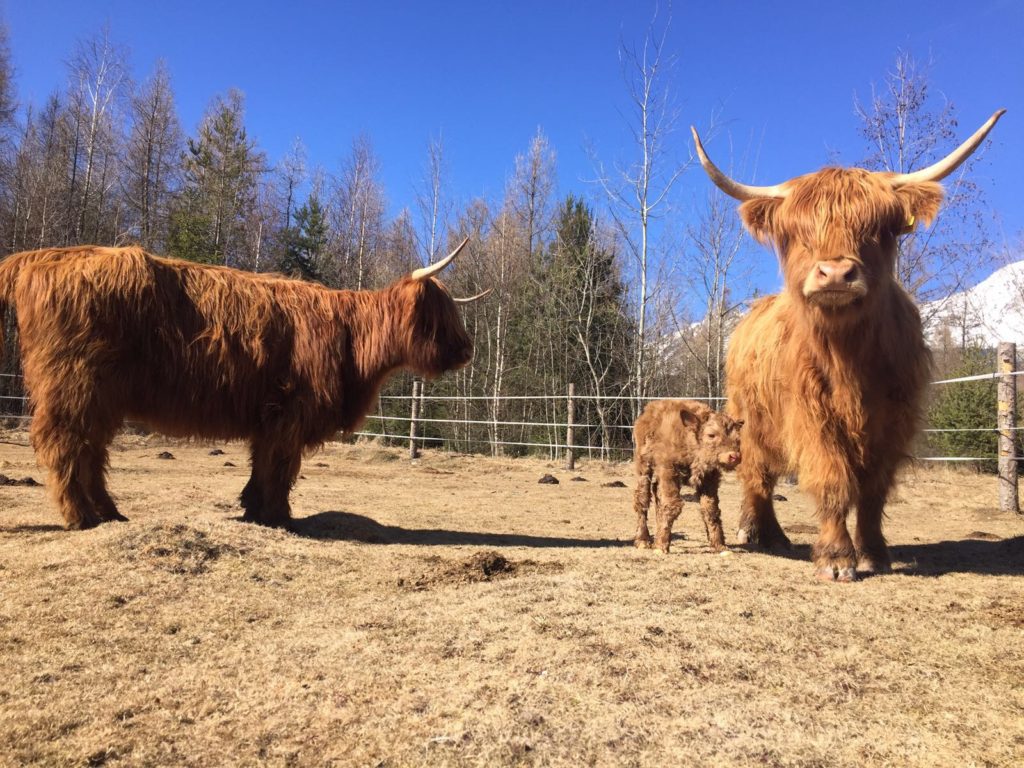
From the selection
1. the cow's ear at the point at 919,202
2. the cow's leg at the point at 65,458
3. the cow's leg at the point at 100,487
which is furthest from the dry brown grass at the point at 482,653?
the cow's ear at the point at 919,202

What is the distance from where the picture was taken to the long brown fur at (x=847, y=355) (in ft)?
12.0

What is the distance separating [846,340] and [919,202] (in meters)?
0.89

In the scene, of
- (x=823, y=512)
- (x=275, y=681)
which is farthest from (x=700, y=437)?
(x=275, y=681)

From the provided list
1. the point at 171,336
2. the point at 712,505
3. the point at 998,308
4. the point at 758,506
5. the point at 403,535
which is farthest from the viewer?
the point at 998,308

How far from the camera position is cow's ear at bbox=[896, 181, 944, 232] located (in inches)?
148

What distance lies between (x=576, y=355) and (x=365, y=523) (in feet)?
57.0

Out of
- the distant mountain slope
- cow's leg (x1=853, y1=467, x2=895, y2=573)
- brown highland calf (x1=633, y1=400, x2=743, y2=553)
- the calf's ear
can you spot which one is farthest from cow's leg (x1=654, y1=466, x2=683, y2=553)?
the distant mountain slope

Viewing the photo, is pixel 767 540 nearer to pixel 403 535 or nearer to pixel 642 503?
pixel 642 503

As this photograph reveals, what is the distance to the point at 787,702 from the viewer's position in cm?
216

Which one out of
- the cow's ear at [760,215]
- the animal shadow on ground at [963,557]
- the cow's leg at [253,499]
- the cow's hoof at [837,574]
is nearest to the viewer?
the cow's hoof at [837,574]

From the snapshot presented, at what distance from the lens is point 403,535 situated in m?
5.54

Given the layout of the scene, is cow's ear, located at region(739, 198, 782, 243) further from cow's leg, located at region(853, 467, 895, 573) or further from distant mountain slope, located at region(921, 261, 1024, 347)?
distant mountain slope, located at region(921, 261, 1024, 347)

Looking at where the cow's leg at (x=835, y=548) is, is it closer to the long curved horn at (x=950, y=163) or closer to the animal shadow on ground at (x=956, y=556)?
the animal shadow on ground at (x=956, y=556)

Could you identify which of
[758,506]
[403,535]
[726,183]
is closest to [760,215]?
[726,183]
